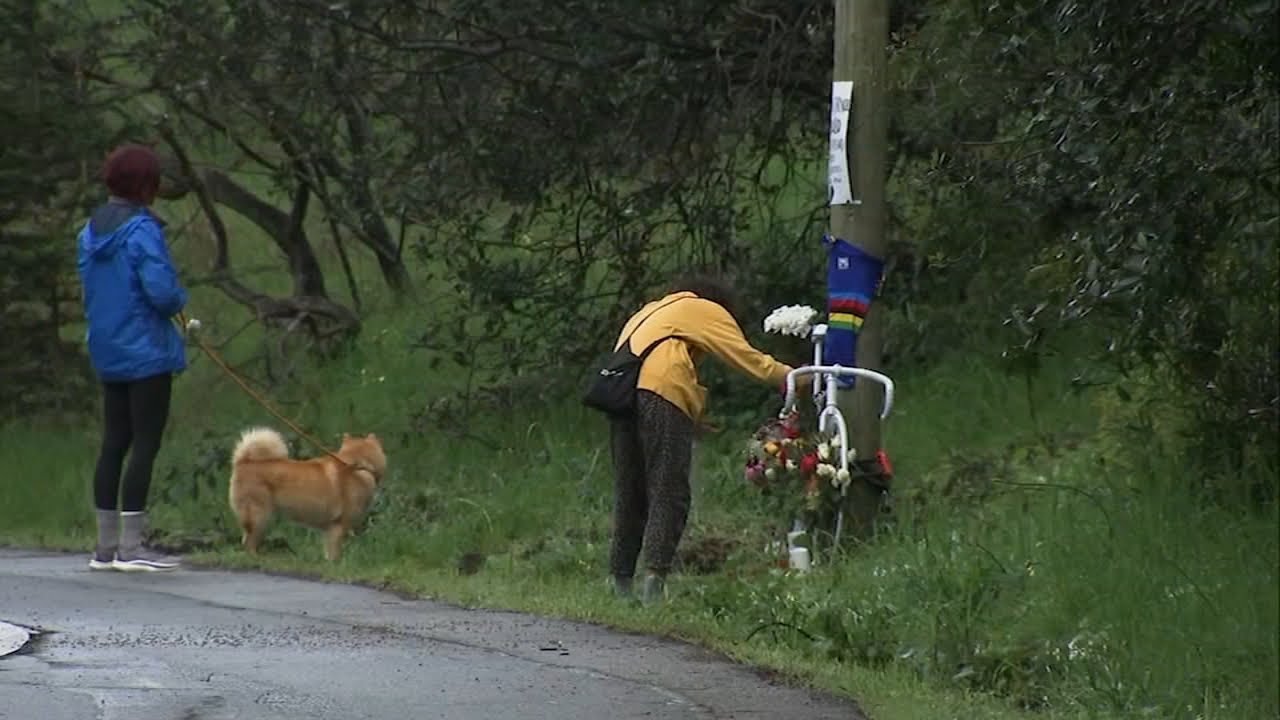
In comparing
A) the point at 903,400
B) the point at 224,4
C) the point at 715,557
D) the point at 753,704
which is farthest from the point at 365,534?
the point at 753,704

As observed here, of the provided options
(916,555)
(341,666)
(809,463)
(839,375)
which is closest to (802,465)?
(809,463)

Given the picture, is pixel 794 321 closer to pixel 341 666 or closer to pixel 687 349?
pixel 687 349

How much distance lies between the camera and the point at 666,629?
31.7 feet

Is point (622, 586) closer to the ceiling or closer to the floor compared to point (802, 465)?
closer to the floor

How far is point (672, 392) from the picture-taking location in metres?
10.5

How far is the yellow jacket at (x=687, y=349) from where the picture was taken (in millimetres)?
10531

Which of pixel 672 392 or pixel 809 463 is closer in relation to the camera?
pixel 672 392

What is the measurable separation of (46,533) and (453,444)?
2703mm

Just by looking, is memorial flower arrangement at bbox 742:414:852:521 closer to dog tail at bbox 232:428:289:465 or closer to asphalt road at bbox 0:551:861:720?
asphalt road at bbox 0:551:861:720

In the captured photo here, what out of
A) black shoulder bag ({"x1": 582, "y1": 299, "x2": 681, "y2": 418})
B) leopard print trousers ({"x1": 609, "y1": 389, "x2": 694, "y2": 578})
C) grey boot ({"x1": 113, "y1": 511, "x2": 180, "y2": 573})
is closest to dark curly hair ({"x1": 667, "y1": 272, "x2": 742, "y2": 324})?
black shoulder bag ({"x1": 582, "y1": 299, "x2": 681, "y2": 418})

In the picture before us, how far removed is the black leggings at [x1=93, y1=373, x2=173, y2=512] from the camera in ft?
40.7

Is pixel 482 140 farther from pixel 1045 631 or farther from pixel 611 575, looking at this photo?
pixel 1045 631

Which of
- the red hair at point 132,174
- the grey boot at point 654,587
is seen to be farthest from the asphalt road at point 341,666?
the red hair at point 132,174

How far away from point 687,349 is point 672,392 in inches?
8.9
